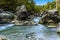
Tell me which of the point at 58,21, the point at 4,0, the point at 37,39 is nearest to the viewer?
the point at 37,39

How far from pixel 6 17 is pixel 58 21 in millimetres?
9878

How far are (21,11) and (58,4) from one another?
114ft

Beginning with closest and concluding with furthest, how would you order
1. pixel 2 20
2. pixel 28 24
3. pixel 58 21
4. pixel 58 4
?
pixel 28 24
pixel 58 21
pixel 2 20
pixel 58 4

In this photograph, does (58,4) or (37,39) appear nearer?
(37,39)

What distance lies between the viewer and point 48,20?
3047cm

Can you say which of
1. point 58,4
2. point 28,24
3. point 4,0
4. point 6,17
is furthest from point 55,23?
point 58,4

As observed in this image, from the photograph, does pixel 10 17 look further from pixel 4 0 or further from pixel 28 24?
pixel 4 0

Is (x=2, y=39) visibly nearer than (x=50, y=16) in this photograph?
Yes

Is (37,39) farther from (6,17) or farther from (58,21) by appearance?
(6,17)

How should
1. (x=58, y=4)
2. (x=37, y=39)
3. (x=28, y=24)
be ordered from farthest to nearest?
(x=58, y=4) → (x=28, y=24) → (x=37, y=39)

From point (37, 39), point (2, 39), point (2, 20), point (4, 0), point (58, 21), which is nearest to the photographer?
point (2, 39)

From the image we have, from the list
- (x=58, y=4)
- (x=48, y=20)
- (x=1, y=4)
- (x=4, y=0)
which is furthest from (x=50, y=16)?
(x=58, y=4)

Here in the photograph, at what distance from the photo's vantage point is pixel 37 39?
1570 cm

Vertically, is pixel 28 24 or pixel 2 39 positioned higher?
pixel 2 39
